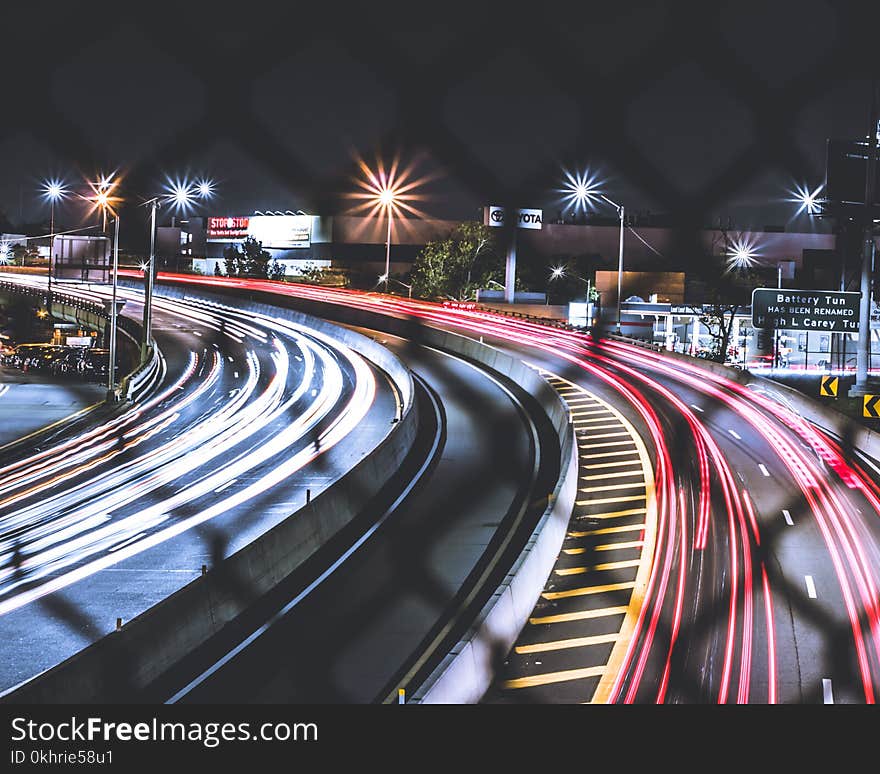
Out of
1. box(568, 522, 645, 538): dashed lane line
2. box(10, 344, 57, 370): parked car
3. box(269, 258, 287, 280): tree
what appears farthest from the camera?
box(269, 258, 287, 280): tree

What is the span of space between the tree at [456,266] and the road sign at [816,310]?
71.7 ft

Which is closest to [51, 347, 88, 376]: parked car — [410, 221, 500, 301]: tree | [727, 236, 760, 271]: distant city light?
[410, 221, 500, 301]: tree

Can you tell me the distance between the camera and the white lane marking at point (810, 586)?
8540 millimetres

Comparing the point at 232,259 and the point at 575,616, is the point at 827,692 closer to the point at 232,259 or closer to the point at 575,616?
the point at 575,616

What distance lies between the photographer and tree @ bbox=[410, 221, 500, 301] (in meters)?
36.3

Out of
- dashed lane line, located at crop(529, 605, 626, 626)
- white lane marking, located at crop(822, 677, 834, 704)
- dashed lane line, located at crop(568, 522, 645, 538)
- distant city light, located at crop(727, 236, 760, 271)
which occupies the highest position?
distant city light, located at crop(727, 236, 760, 271)

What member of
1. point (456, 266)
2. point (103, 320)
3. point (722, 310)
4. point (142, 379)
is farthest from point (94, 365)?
point (722, 310)

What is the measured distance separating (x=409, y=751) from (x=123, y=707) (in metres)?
0.28

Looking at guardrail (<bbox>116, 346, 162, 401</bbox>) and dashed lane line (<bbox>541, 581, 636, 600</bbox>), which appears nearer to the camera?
dashed lane line (<bbox>541, 581, 636, 600</bbox>)

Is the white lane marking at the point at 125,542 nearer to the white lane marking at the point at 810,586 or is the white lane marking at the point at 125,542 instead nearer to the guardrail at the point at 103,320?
the white lane marking at the point at 810,586

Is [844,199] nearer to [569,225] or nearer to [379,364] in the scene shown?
[379,364]

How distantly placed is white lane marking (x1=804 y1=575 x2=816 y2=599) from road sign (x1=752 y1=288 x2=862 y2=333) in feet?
14.2

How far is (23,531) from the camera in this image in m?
11.0

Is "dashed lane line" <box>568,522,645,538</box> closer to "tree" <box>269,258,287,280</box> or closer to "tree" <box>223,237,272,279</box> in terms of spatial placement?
"tree" <box>223,237,272,279</box>
